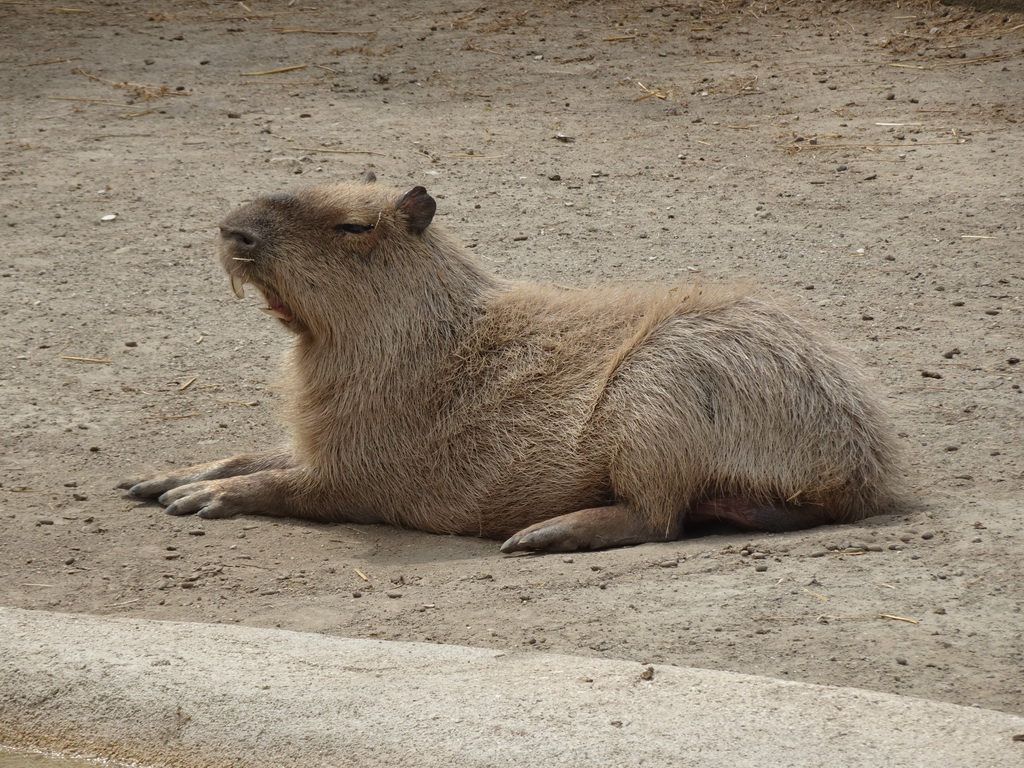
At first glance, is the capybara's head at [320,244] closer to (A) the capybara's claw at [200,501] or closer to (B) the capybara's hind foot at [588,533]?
(A) the capybara's claw at [200,501]

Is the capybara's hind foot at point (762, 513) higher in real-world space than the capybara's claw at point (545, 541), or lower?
higher

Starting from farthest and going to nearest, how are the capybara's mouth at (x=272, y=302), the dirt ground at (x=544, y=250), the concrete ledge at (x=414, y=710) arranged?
the capybara's mouth at (x=272, y=302) < the dirt ground at (x=544, y=250) < the concrete ledge at (x=414, y=710)

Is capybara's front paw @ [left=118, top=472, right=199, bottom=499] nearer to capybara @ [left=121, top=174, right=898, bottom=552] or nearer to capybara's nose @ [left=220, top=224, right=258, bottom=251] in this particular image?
capybara @ [left=121, top=174, right=898, bottom=552]

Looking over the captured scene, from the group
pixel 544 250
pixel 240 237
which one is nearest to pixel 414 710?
pixel 240 237

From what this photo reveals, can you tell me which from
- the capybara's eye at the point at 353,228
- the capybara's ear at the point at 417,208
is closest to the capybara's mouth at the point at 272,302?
the capybara's eye at the point at 353,228

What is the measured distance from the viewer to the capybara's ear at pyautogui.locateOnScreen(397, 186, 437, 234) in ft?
14.5

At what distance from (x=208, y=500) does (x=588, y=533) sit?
1.28 metres

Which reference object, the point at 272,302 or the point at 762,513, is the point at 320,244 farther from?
the point at 762,513

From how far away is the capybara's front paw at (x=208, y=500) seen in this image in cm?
436

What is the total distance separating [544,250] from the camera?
671cm

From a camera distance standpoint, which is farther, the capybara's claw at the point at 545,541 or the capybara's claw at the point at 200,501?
the capybara's claw at the point at 200,501

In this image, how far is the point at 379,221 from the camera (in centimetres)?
440

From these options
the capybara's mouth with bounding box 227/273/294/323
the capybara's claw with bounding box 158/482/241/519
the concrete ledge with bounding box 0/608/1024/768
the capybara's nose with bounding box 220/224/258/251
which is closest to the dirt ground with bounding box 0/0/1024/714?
the capybara's claw with bounding box 158/482/241/519

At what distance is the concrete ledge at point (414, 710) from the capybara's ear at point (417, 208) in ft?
5.81
